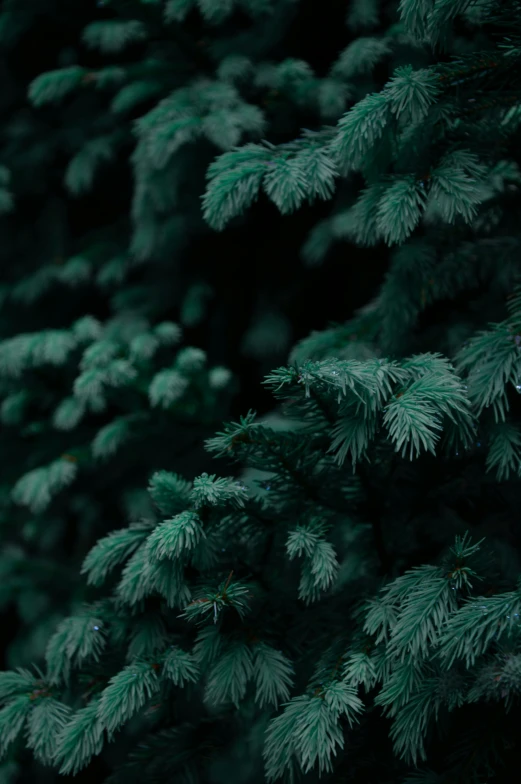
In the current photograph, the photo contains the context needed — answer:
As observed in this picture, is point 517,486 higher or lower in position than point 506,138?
lower

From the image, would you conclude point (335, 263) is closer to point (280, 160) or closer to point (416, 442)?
point (280, 160)

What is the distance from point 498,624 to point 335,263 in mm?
1024

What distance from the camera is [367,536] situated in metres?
1.05

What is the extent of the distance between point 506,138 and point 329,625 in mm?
833

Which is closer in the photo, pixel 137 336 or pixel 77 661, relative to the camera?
pixel 77 661

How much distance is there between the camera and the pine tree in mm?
789

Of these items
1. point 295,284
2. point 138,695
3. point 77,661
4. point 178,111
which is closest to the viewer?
point 138,695

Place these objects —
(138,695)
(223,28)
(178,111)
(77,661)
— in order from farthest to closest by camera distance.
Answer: (223,28), (178,111), (77,661), (138,695)

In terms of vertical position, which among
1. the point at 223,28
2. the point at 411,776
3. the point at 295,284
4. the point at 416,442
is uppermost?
the point at 223,28

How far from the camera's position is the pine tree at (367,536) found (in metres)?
0.79

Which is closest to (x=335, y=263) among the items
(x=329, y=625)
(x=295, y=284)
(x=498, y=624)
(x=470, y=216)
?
(x=295, y=284)

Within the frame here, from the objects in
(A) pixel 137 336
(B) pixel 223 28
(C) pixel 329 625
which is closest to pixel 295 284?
(A) pixel 137 336

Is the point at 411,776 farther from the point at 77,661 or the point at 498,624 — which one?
the point at 77,661

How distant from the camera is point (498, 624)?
74 centimetres
